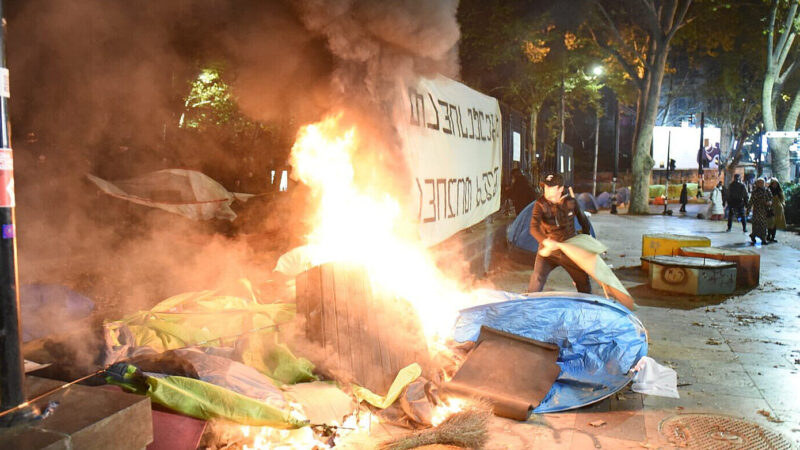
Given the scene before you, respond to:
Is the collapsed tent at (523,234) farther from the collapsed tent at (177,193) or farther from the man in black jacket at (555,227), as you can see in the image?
the collapsed tent at (177,193)

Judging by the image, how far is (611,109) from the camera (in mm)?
49906

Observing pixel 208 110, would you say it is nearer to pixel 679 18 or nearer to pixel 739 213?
pixel 679 18

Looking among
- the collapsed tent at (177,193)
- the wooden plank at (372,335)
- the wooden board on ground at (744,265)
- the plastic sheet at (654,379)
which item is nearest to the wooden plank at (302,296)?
the wooden plank at (372,335)

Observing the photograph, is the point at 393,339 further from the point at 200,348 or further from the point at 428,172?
the point at 428,172

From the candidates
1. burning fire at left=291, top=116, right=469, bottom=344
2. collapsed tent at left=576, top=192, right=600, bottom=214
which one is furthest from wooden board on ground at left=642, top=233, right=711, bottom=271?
collapsed tent at left=576, top=192, right=600, bottom=214

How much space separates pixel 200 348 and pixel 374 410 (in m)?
1.45

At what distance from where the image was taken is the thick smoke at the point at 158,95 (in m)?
6.20

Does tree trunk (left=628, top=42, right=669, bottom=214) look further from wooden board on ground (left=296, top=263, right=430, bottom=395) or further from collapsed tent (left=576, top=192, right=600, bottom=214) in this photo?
wooden board on ground (left=296, top=263, right=430, bottom=395)

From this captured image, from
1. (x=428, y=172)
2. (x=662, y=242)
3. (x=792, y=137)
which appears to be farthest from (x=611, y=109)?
(x=428, y=172)

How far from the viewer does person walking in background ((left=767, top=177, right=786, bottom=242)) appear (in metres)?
15.5

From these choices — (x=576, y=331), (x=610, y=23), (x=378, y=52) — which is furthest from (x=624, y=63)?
(x=576, y=331)

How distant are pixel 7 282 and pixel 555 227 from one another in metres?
5.87

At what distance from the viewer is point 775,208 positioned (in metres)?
17.4

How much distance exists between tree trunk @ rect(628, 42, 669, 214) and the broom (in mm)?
22567
